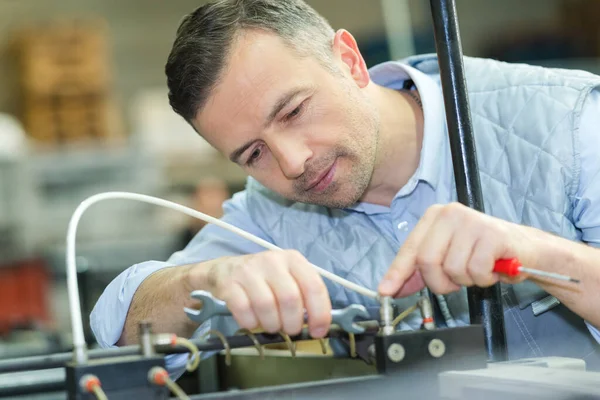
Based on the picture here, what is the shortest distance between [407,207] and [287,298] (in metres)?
0.56

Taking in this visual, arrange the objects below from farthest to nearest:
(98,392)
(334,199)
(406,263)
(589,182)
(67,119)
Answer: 1. (67,119)
2. (334,199)
3. (589,182)
4. (406,263)
5. (98,392)

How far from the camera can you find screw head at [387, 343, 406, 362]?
2.66ft

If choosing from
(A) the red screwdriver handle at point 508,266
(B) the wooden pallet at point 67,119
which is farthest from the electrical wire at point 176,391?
(B) the wooden pallet at point 67,119

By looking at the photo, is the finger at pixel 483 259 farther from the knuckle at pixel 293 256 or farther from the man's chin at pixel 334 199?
the man's chin at pixel 334 199

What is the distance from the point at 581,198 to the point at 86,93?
3.95 m

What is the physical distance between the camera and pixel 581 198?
1197mm

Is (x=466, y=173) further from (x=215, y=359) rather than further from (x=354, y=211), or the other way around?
(x=215, y=359)

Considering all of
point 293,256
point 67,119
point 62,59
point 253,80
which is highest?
point 62,59

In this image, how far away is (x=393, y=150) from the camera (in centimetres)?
142

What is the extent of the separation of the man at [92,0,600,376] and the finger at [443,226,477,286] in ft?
0.82

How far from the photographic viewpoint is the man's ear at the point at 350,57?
1.38 m

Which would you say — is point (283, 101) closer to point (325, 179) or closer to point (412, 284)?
point (325, 179)

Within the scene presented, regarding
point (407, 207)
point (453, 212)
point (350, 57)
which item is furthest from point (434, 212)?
point (350, 57)

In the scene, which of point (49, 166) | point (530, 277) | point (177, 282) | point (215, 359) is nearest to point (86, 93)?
point (49, 166)
